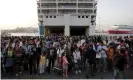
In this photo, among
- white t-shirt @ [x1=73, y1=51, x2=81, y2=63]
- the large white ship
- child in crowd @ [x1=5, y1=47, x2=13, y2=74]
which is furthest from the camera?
the large white ship

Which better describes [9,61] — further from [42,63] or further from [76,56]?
[76,56]

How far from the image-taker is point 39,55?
1155 cm

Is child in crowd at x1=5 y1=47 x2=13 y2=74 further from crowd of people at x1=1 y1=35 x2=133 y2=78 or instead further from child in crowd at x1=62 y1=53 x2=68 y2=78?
child in crowd at x1=62 y1=53 x2=68 y2=78

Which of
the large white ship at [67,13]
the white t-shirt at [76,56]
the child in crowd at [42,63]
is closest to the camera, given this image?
the child in crowd at [42,63]

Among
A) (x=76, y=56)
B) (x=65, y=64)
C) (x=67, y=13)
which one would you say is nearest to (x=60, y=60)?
(x=65, y=64)

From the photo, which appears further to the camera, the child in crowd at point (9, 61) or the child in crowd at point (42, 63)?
the child in crowd at point (42, 63)

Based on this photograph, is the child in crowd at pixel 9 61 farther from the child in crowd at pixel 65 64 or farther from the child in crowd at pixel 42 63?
the child in crowd at pixel 65 64

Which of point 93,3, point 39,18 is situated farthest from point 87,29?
point 39,18

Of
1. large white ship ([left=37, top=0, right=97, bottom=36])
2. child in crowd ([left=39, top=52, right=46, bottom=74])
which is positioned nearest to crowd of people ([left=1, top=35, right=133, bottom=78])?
child in crowd ([left=39, top=52, right=46, bottom=74])

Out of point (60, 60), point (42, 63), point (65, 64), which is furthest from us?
point (42, 63)

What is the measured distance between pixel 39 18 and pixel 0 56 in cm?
4462

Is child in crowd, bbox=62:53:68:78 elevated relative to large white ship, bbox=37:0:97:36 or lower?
lower

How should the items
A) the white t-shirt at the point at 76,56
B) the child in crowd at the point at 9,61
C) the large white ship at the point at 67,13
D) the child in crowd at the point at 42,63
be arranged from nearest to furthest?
the child in crowd at the point at 9,61 → the child in crowd at the point at 42,63 → the white t-shirt at the point at 76,56 → the large white ship at the point at 67,13

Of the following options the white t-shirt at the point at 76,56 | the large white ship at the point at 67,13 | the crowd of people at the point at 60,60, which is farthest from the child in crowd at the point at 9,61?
the large white ship at the point at 67,13
